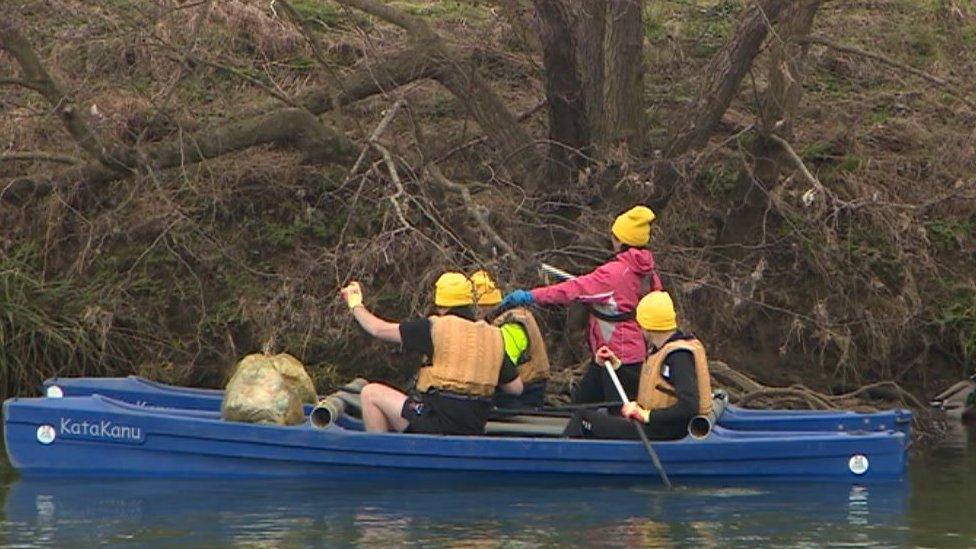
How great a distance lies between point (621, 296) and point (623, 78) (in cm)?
261

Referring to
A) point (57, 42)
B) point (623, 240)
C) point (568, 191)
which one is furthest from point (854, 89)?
point (57, 42)

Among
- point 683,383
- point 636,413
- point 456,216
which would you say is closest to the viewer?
point 683,383

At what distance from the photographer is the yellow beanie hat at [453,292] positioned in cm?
1247

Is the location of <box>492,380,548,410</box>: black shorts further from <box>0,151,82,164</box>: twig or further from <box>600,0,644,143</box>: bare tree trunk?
A: <box>0,151,82,164</box>: twig

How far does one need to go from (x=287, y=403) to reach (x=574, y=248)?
2565 millimetres

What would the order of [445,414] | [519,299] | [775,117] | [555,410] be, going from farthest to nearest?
1. [775,117]
2. [555,410]
3. [519,299]
4. [445,414]

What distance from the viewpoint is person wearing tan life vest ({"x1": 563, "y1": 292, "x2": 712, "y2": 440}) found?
1227 cm

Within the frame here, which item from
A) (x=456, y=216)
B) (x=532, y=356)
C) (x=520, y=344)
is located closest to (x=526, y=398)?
(x=532, y=356)

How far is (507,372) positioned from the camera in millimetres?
12984

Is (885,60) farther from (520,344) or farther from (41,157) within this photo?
(41,157)

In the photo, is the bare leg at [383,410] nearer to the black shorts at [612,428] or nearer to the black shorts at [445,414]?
the black shorts at [445,414]

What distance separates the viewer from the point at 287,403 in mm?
12984

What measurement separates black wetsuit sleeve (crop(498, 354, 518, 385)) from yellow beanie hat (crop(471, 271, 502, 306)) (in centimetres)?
36

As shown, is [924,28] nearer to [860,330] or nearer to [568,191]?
[860,330]
